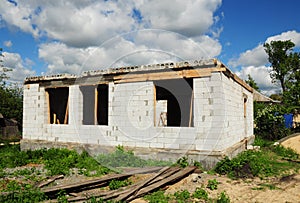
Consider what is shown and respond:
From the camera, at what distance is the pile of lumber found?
5.26 meters

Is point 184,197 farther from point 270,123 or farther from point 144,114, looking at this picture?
point 270,123

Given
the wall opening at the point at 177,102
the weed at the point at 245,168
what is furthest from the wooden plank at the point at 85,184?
the wall opening at the point at 177,102

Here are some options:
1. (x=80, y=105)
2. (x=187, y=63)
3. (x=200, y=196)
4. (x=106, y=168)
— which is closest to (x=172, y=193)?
(x=200, y=196)

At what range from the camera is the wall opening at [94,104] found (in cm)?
1062

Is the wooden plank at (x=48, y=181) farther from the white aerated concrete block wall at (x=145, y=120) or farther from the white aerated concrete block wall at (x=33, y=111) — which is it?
the white aerated concrete block wall at (x=33, y=111)

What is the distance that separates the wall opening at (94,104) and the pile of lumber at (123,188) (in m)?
4.06

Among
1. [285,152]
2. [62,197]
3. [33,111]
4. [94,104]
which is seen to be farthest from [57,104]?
[285,152]

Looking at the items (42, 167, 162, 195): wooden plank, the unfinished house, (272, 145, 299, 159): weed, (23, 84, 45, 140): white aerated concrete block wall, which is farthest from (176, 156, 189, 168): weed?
(23, 84, 45, 140): white aerated concrete block wall

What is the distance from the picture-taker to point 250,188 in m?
6.37

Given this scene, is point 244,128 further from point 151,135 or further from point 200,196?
point 200,196

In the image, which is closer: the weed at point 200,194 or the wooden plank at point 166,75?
the weed at point 200,194

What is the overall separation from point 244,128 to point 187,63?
5.42 metres

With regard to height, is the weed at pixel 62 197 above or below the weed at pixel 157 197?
above

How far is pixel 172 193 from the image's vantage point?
19.4 ft
